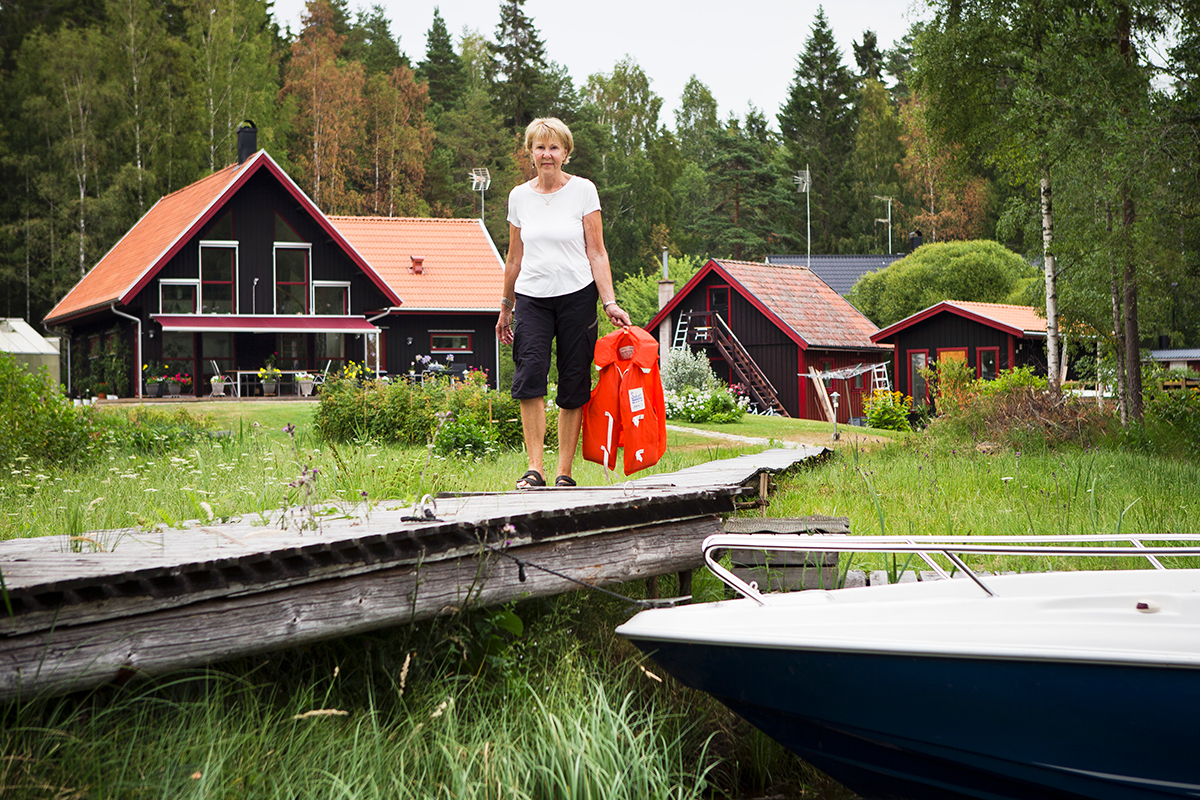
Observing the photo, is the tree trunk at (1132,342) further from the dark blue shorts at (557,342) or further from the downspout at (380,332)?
the downspout at (380,332)

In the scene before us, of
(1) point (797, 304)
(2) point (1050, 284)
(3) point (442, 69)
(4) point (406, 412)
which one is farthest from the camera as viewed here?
(3) point (442, 69)

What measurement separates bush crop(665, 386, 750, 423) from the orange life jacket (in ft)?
46.5

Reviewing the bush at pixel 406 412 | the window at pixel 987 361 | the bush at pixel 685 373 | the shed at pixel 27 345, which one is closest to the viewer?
the bush at pixel 406 412

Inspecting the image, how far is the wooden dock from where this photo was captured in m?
2.51

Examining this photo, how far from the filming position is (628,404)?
4844mm

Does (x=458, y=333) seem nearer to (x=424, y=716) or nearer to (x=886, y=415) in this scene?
(x=886, y=415)

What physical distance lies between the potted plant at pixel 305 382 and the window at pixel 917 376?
16632 millimetres

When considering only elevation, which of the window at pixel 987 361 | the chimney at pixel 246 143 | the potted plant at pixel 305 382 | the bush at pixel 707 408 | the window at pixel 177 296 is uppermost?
the chimney at pixel 246 143

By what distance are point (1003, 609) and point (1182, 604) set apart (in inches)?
23.5

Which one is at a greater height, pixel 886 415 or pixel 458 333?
pixel 458 333

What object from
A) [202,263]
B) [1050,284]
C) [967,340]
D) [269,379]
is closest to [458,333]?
[269,379]

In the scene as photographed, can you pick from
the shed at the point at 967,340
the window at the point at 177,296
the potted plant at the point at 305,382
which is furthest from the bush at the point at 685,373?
the window at the point at 177,296

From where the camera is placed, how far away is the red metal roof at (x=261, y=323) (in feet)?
83.6

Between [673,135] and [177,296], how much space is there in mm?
43335
